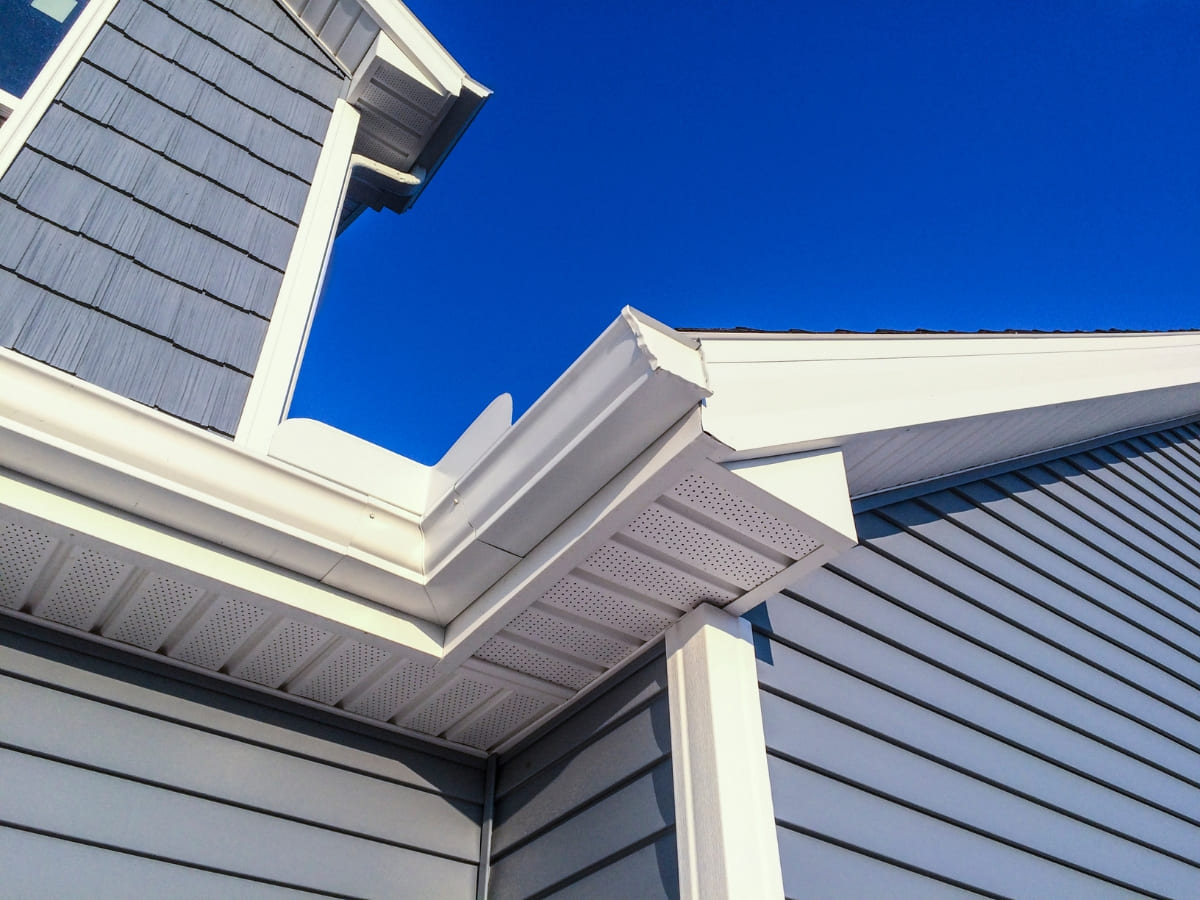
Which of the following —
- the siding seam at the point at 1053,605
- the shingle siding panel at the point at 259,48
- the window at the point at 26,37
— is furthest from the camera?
the shingle siding panel at the point at 259,48

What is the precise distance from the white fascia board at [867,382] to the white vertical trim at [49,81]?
2259 mm

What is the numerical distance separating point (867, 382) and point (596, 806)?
4.18ft

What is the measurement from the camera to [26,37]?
3105 millimetres

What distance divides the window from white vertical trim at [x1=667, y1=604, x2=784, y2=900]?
272 cm

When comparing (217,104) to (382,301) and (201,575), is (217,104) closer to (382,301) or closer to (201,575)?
(201,575)

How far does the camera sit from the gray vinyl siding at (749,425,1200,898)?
228cm

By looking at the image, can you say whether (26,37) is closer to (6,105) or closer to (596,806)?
(6,105)

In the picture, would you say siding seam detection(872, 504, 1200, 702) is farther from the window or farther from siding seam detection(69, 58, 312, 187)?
the window

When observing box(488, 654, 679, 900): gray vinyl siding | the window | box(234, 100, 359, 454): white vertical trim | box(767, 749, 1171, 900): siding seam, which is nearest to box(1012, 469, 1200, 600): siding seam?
box(767, 749, 1171, 900): siding seam

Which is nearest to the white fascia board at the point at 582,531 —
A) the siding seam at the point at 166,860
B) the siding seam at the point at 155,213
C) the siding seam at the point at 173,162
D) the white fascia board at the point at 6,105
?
the siding seam at the point at 166,860

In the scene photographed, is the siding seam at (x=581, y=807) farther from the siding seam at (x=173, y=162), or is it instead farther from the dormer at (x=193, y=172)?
the siding seam at (x=173, y=162)

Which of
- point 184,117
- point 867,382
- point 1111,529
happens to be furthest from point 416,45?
point 1111,529

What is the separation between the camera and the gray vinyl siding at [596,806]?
6.66 feet

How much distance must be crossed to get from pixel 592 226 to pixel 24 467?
60.0 feet
